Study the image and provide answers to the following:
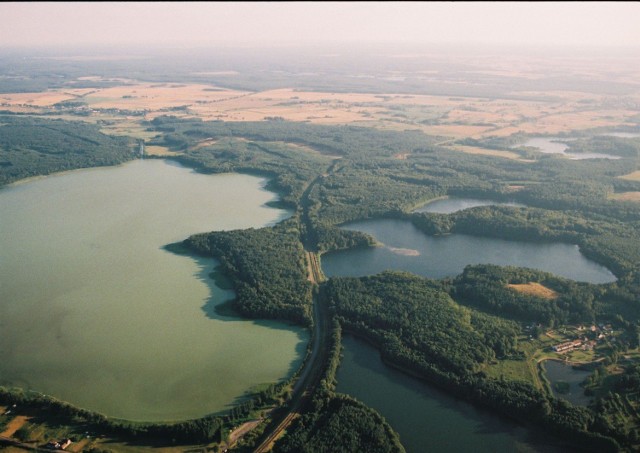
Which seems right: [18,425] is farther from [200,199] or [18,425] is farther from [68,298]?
[200,199]

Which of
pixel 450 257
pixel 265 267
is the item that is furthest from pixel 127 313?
pixel 450 257

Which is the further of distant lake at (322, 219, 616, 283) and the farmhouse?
distant lake at (322, 219, 616, 283)

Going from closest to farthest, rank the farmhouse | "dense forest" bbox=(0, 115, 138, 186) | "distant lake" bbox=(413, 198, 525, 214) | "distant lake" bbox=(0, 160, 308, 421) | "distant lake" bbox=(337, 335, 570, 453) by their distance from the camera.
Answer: "distant lake" bbox=(337, 335, 570, 453), "distant lake" bbox=(0, 160, 308, 421), the farmhouse, "distant lake" bbox=(413, 198, 525, 214), "dense forest" bbox=(0, 115, 138, 186)

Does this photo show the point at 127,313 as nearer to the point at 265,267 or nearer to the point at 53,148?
the point at 265,267

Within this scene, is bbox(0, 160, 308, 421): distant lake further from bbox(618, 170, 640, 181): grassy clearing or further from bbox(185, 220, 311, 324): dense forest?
bbox(618, 170, 640, 181): grassy clearing

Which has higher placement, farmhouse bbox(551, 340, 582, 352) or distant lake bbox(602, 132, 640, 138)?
distant lake bbox(602, 132, 640, 138)

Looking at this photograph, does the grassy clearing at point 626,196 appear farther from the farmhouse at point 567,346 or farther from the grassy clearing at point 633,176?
the farmhouse at point 567,346

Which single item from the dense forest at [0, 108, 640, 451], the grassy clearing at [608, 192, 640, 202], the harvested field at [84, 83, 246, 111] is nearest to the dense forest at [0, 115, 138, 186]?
the dense forest at [0, 108, 640, 451]

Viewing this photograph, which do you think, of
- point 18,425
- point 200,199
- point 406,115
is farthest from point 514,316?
point 406,115
